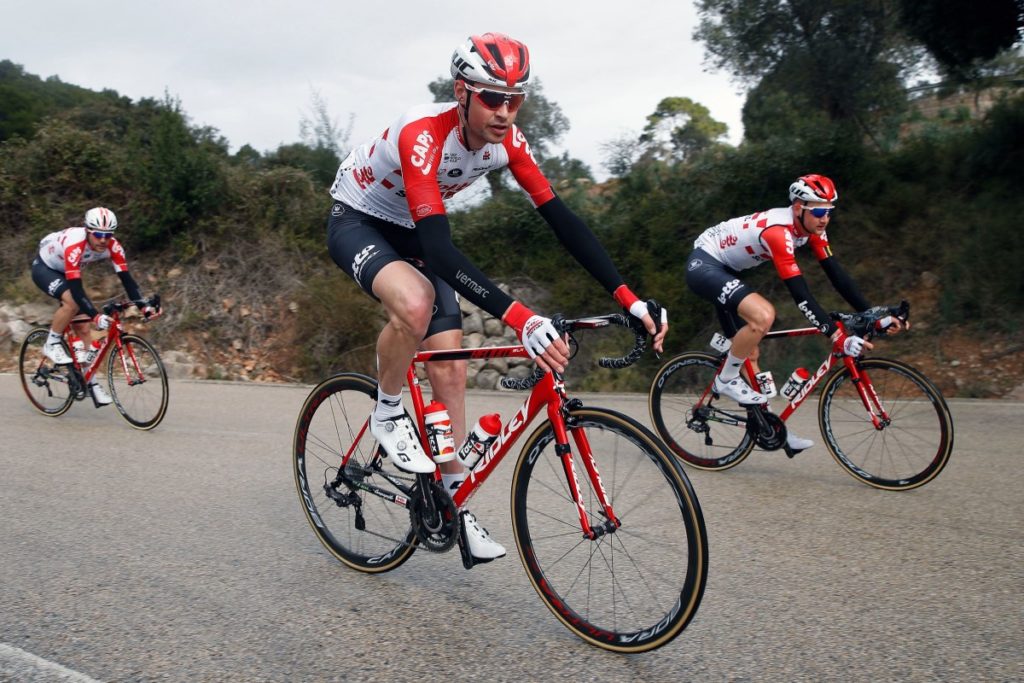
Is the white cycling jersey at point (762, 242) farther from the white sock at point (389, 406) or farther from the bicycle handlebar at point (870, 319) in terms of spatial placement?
the white sock at point (389, 406)

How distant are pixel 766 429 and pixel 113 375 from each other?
5873 millimetres

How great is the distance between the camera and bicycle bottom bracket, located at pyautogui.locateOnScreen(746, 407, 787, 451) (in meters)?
5.65

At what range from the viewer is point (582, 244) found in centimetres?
335

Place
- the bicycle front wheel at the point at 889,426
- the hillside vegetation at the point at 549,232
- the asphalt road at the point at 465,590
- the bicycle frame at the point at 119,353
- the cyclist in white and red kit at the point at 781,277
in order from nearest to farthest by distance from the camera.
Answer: the asphalt road at the point at 465,590
the bicycle front wheel at the point at 889,426
the cyclist in white and red kit at the point at 781,277
the bicycle frame at the point at 119,353
the hillside vegetation at the point at 549,232

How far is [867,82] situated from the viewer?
14.6 metres

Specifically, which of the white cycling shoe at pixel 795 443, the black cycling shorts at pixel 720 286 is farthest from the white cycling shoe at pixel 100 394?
the white cycling shoe at pixel 795 443

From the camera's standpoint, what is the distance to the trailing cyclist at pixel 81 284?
7.89 meters

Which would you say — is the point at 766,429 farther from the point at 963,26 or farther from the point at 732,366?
the point at 963,26

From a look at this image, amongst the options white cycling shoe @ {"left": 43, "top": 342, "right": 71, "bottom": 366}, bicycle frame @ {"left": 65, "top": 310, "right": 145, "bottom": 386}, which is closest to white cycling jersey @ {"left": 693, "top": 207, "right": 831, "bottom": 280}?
bicycle frame @ {"left": 65, "top": 310, "right": 145, "bottom": 386}

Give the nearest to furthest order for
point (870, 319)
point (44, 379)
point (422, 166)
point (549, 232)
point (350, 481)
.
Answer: point (422, 166) → point (350, 481) → point (870, 319) → point (44, 379) → point (549, 232)

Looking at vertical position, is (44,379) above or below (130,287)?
below

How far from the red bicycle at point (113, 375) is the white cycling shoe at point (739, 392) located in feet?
16.0

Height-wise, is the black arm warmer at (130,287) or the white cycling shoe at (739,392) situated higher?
the black arm warmer at (130,287)

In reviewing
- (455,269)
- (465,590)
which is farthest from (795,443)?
(455,269)
